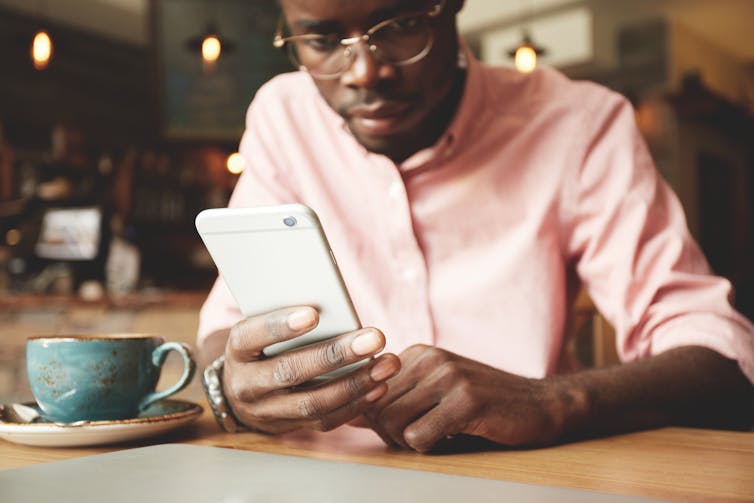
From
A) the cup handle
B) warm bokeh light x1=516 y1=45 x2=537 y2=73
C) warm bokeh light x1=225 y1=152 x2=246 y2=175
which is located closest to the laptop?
the cup handle

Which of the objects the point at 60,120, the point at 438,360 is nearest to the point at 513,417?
the point at 438,360

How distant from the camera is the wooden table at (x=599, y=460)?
0.63 metres

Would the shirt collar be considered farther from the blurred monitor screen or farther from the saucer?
the blurred monitor screen

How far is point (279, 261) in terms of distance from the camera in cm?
71

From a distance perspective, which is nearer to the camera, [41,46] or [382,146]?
[382,146]

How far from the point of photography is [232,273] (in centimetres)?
73

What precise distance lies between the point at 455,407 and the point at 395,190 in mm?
546

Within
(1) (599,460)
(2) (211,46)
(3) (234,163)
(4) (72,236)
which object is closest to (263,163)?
(1) (599,460)

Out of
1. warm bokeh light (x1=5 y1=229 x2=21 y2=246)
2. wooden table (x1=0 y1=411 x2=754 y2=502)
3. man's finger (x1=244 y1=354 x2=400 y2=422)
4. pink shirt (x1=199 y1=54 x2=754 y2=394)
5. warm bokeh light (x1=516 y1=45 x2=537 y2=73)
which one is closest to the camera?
wooden table (x1=0 y1=411 x2=754 y2=502)

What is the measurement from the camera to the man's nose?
1.06m

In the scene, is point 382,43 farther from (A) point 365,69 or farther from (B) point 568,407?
(B) point 568,407

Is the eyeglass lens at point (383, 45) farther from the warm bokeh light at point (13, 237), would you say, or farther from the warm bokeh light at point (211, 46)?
the warm bokeh light at point (13, 237)

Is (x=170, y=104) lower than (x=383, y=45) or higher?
higher

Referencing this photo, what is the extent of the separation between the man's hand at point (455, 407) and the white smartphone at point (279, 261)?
11 centimetres
